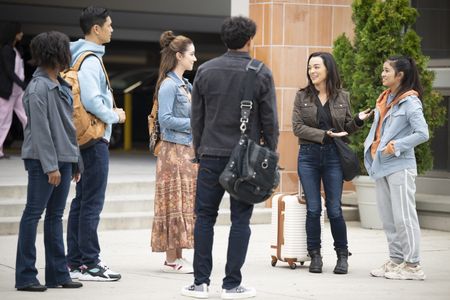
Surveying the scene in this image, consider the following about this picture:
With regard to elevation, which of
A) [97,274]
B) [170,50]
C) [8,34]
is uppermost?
[8,34]

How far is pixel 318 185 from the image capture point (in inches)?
375

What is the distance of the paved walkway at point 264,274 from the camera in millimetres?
8234

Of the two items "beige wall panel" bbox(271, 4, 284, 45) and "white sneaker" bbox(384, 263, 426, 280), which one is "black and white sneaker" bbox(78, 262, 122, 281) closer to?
"white sneaker" bbox(384, 263, 426, 280)

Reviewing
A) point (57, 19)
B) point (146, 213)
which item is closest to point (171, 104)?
point (146, 213)

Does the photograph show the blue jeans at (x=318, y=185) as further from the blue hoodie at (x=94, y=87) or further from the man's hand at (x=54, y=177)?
the man's hand at (x=54, y=177)

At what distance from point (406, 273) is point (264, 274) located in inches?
45.7

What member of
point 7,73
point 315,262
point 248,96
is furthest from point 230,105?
point 7,73

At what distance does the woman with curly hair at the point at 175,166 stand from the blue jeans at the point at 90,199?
744 mm

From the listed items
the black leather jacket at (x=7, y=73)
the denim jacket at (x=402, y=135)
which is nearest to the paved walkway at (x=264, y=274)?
the denim jacket at (x=402, y=135)

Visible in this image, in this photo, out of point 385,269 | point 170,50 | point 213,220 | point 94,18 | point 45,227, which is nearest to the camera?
point 213,220

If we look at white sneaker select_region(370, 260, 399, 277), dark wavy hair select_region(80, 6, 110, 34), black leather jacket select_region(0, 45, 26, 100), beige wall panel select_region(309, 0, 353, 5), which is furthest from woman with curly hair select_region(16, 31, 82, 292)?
black leather jacket select_region(0, 45, 26, 100)

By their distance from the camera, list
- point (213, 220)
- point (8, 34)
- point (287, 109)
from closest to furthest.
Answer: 1. point (213, 220)
2. point (287, 109)
3. point (8, 34)

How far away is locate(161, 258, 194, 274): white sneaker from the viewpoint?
30.9 feet

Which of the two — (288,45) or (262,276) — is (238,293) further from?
(288,45)
